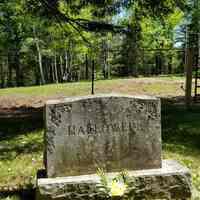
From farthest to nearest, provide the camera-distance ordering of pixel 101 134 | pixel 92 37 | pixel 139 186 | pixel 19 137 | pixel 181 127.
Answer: pixel 92 37
pixel 181 127
pixel 19 137
pixel 101 134
pixel 139 186

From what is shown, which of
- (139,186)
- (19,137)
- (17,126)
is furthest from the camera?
(17,126)

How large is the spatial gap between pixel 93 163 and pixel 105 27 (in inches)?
246

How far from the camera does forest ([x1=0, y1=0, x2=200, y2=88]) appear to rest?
11164mm

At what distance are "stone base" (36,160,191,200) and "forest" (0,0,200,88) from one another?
20.4ft

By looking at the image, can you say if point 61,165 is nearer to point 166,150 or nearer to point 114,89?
point 166,150

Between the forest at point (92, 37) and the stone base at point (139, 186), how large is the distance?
6.22 m

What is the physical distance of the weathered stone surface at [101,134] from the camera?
200 inches

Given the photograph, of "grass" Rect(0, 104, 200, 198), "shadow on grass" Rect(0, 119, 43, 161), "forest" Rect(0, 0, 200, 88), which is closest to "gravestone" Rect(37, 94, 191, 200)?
"grass" Rect(0, 104, 200, 198)

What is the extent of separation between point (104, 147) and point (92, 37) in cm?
1223

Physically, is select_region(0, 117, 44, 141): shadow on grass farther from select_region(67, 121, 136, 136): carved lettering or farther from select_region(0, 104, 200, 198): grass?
select_region(67, 121, 136, 136): carved lettering

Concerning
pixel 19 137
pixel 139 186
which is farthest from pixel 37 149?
pixel 139 186

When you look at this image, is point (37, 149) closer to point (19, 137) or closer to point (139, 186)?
point (19, 137)

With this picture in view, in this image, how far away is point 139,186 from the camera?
5.09 meters

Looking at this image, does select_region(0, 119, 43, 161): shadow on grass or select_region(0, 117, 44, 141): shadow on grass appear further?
select_region(0, 117, 44, 141): shadow on grass
